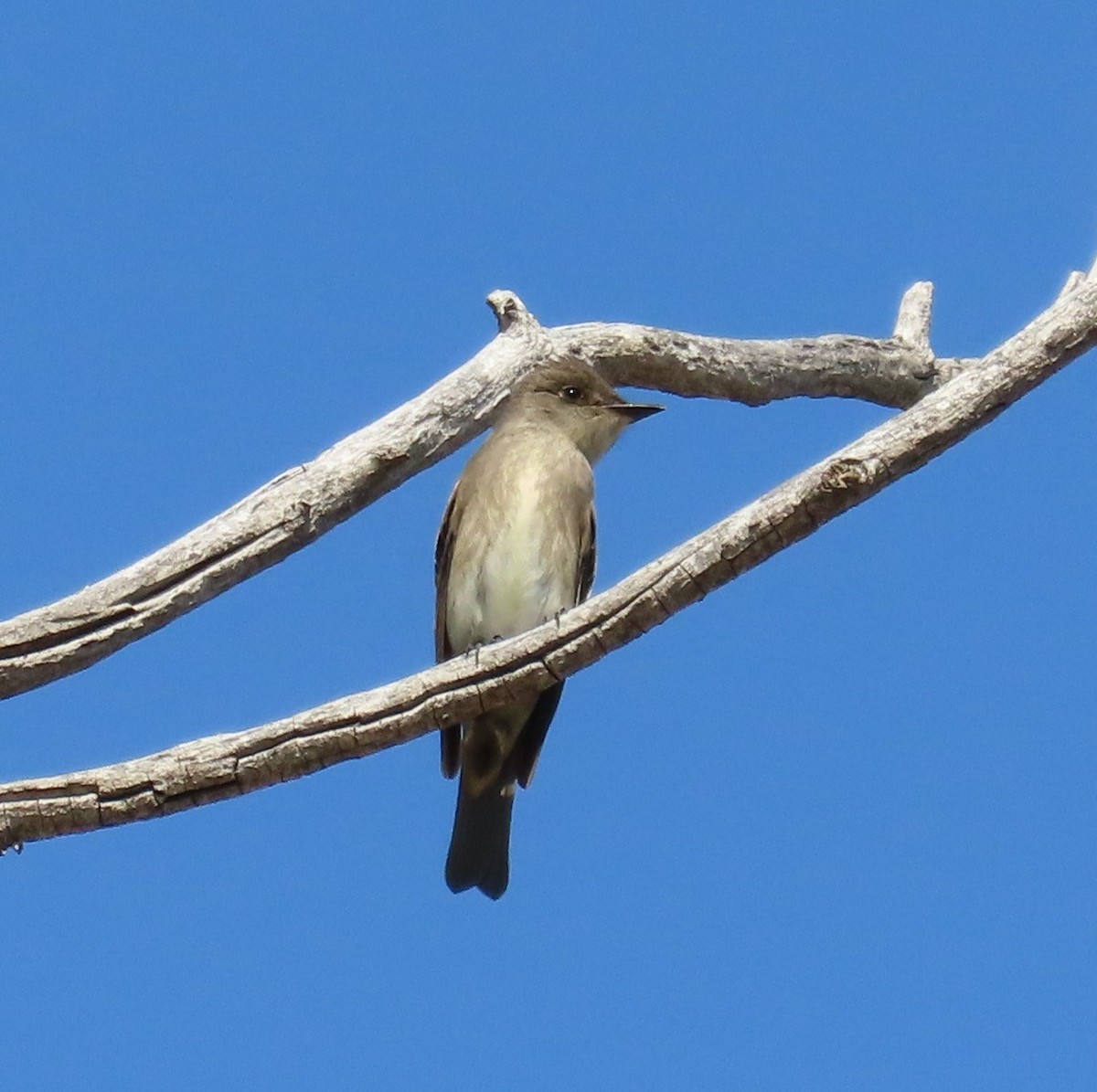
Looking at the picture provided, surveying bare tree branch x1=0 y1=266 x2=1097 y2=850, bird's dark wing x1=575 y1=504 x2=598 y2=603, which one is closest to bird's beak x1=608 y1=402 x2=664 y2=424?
bird's dark wing x1=575 y1=504 x2=598 y2=603

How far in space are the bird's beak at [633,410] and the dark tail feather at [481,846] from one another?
1747 millimetres

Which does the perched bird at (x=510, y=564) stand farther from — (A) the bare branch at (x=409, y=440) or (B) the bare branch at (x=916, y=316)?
(B) the bare branch at (x=916, y=316)

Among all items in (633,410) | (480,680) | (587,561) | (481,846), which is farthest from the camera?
(633,410)

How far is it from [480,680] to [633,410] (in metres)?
2.94

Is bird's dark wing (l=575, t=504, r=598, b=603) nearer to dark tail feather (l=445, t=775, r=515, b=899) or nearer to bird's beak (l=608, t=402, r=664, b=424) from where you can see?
bird's beak (l=608, t=402, r=664, b=424)

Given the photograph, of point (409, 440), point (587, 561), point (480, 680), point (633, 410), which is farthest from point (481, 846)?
point (480, 680)

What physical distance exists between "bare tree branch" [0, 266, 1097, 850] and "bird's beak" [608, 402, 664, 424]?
8.84 ft

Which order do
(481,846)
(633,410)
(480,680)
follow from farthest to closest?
(633,410), (481,846), (480,680)

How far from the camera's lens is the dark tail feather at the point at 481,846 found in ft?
24.3

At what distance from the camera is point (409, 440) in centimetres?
696

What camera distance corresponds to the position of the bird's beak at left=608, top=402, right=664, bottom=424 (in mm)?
7953

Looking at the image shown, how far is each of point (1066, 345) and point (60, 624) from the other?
132 inches

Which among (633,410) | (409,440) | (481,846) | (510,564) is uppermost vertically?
(633,410)

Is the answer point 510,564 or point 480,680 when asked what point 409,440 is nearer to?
point 510,564
